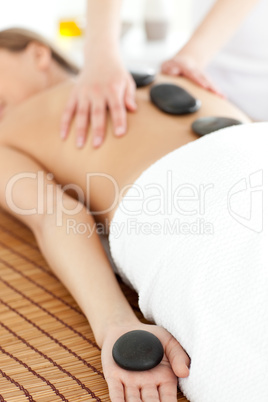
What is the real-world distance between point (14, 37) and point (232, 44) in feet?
2.94

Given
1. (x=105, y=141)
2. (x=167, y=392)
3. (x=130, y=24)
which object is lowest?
(x=130, y=24)

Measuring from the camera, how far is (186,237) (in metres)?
1.11

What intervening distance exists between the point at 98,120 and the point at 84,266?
0.44 metres

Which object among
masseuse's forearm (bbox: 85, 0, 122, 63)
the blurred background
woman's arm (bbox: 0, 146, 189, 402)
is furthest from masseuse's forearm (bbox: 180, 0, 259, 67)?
the blurred background

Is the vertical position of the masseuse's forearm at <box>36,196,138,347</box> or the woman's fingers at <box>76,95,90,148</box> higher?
the woman's fingers at <box>76,95,90,148</box>

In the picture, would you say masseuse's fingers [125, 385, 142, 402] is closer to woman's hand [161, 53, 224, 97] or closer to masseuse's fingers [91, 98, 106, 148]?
masseuse's fingers [91, 98, 106, 148]

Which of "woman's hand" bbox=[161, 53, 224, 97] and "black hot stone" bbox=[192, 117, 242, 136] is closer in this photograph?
"black hot stone" bbox=[192, 117, 242, 136]

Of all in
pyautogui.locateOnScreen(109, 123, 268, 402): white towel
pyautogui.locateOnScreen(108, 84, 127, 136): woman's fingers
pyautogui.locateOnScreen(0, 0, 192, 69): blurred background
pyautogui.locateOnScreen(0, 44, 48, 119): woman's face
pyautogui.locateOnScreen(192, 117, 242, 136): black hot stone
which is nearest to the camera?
pyautogui.locateOnScreen(109, 123, 268, 402): white towel

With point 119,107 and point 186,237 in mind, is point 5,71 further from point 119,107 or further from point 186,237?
point 186,237

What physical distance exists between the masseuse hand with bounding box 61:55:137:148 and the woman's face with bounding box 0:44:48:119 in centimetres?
→ 35

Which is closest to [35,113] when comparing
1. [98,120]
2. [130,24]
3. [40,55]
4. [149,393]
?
[98,120]

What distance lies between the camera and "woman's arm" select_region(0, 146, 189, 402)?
3.44 feet

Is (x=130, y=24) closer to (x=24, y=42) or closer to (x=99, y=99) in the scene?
(x=24, y=42)

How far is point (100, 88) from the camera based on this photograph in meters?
1.65
